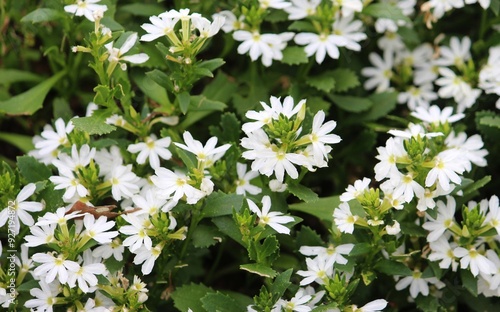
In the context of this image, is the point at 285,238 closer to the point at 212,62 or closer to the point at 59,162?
the point at 212,62

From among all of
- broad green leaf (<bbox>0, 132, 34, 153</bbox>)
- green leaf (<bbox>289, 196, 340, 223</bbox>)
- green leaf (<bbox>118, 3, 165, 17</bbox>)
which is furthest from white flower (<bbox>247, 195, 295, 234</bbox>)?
broad green leaf (<bbox>0, 132, 34, 153</bbox>)

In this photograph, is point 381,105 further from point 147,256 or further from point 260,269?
point 147,256

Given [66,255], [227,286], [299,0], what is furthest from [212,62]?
[227,286]

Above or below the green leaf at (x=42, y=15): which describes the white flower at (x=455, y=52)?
below

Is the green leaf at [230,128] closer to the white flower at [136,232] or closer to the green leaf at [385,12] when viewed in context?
the white flower at [136,232]

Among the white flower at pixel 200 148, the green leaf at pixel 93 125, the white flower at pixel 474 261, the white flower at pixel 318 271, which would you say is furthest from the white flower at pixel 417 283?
the green leaf at pixel 93 125

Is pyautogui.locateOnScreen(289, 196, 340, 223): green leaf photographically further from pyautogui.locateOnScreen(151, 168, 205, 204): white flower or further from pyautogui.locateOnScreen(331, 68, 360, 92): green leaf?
pyautogui.locateOnScreen(331, 68, 360, 92): green leaf

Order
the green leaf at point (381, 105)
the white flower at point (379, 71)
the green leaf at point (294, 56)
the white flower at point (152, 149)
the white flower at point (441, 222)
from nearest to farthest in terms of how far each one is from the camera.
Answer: the white flower at point (441, 222) < the white flower at point (152, 149) < the green leaf at point (294, 56) < the green leaf at point (381, 105) < the white flower at point (379, 71)
